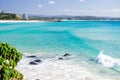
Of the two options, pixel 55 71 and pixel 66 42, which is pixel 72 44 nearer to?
pixel 66 42

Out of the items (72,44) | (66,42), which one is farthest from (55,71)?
(66,42)

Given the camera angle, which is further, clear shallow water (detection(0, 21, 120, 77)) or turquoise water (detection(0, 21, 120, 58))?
turquoise water (detection(0, 21, 120, 58))

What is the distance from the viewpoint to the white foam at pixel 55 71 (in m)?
18.5

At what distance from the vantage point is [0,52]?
8.18 m

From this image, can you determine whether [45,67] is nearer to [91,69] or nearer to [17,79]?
[91,69]

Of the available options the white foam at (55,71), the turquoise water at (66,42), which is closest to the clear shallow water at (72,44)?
the turquoise water at (66,42)

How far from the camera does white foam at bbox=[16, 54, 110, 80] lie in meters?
18.5

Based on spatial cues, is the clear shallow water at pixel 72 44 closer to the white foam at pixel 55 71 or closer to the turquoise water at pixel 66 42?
the turquoise water at pixel 66 42

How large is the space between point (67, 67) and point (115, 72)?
4058 millimetres

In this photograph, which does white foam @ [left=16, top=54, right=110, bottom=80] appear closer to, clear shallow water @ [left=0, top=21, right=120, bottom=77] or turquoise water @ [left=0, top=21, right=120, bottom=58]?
clear shallow water @ [left=0, top=21, right=120, bottom=77]

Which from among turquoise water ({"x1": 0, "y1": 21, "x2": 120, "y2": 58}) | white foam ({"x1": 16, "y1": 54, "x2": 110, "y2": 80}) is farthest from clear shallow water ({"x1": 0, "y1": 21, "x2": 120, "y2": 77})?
white foam ({"x1": 16, "y1": 54, "x2": 110, "y2": 80})

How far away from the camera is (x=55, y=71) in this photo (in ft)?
67.5

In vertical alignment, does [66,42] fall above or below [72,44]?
below


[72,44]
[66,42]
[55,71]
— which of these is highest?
[55,71]
